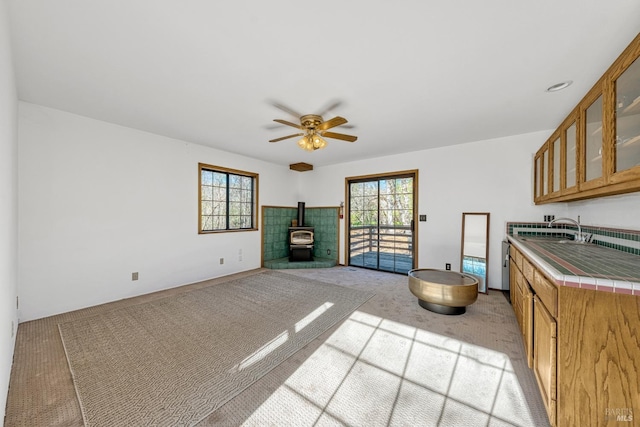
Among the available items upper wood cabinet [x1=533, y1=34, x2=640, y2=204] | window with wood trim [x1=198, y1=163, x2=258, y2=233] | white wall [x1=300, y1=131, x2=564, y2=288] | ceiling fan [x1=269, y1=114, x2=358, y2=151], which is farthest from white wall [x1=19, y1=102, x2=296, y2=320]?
upper wood cabinet [x1=533, y1=34, x2=640, y2=204]

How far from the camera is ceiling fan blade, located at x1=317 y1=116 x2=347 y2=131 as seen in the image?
2533 millimetres

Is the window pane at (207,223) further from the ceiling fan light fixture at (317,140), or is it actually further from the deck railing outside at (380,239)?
the deck railing outside at (380,239)

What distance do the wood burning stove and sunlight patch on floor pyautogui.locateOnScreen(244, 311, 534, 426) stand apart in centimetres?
336

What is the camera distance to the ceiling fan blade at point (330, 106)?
2593 millimetres

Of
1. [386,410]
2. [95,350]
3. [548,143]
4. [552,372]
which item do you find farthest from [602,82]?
[95,350]

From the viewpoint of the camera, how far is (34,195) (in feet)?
9.07

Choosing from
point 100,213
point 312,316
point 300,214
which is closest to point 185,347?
point 312,316

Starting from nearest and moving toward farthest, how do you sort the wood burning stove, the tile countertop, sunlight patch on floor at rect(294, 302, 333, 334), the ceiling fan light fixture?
the tile countertop, sunlight patch on floor at rect(294, 302, 333, 334), the ceiling fan light fixture, the wood burning stove

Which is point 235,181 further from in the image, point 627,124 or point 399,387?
point 627,124

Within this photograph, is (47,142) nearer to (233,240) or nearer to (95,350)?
(95,350)

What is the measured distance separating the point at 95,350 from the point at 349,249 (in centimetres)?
449

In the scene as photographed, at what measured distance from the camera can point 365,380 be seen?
1.82 m

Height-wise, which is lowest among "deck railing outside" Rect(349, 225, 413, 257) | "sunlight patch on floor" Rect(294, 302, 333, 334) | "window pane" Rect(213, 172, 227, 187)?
"sunlight patch on floor" Rect(294, 302, 333, 334)

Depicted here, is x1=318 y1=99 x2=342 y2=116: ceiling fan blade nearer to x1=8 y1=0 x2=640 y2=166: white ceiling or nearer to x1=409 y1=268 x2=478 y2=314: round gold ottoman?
x1=8 y1=0 x2=640 y2=166: white ceiling
